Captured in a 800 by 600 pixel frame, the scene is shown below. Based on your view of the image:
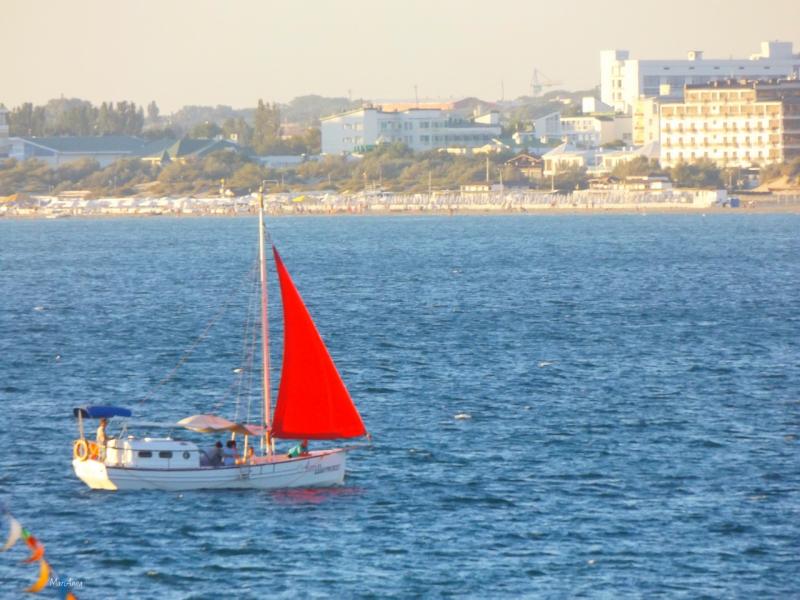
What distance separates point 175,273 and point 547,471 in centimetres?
10536

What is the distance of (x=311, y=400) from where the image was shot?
4991 centimetres

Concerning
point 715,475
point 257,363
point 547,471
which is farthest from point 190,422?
point 257,363

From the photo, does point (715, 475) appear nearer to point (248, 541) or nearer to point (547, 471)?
point (547, 471)

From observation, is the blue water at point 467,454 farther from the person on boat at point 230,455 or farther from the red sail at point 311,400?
the red sail at point 311,400

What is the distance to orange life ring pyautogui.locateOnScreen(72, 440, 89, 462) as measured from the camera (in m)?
48.4

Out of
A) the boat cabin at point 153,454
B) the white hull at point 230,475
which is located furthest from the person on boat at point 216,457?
the white hull at point 230,475

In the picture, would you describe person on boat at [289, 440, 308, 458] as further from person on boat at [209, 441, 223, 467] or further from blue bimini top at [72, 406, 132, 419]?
blue bimini top at [72, 406, 132, 419]

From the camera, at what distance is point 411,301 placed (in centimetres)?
11669

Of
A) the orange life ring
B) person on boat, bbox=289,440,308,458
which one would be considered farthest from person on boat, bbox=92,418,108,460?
person on boat, bbox=289,440,308,458

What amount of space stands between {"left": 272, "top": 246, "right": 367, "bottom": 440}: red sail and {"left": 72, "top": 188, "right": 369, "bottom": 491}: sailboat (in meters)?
0.03

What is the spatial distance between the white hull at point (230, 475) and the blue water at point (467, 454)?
45 centimetres

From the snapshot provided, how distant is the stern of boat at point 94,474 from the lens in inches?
1896

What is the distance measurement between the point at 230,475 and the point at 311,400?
370 centimetres

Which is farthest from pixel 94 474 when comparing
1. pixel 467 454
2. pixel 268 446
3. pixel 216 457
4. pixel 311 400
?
pixel 467 454
